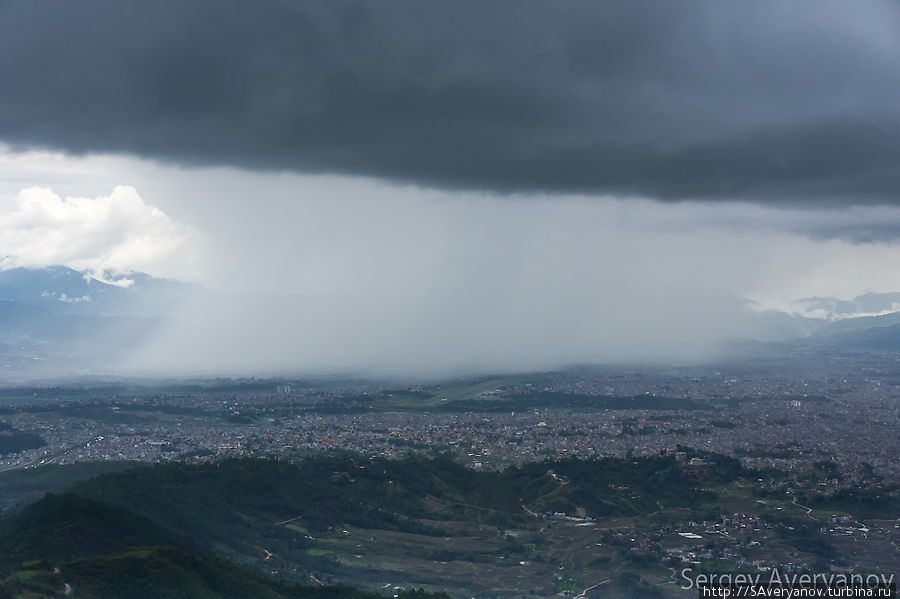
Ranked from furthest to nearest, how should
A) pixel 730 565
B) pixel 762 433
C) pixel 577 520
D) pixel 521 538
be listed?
pixel 762 433, pixel 577 520, pixel 521 538, pixel 730 565

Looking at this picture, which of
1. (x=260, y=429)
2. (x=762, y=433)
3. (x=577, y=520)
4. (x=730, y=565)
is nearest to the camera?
(x=730, y=565)

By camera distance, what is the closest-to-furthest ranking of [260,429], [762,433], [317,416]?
[762,433] < [260,429] < [317,416]

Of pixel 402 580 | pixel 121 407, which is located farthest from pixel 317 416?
pixel 402 580

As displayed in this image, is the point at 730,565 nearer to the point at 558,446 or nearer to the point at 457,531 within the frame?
the point at 457,531

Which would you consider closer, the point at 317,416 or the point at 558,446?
the point at 558,446

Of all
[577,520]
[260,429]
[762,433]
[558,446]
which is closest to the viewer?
[577,520]

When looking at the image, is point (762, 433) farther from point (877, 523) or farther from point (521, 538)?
point (521, 538)

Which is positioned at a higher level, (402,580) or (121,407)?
(121,407)

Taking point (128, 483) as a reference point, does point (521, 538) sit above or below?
below

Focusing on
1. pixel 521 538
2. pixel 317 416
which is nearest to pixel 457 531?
pixel 521 538
